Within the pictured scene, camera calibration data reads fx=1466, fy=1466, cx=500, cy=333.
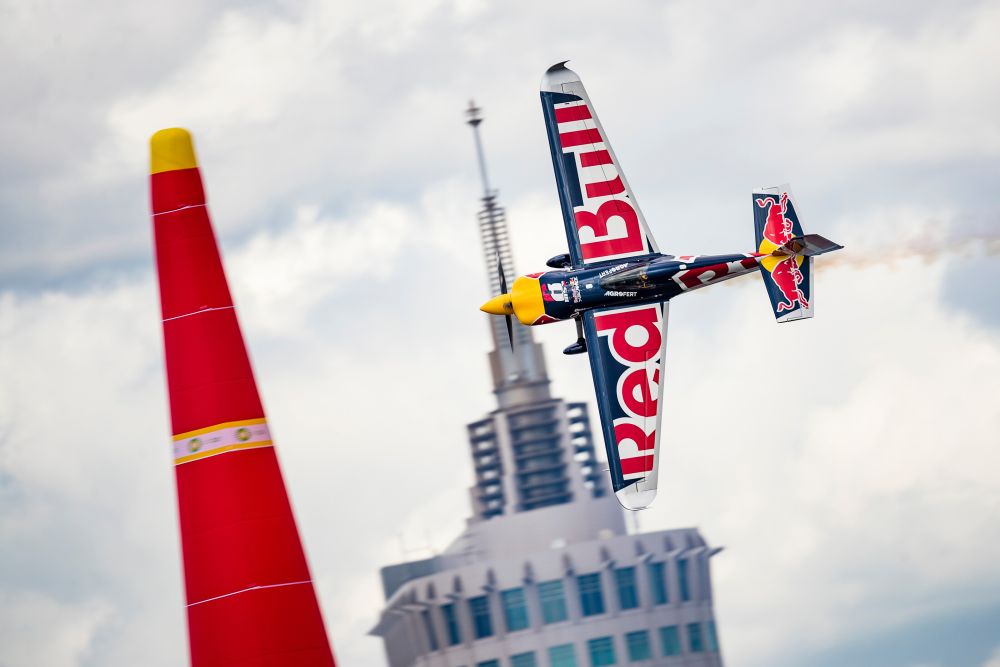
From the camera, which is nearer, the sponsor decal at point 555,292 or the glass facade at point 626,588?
the sponsor decal at point 555,292

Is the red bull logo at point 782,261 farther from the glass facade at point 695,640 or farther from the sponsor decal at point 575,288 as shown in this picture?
the glass facade at point 695,640

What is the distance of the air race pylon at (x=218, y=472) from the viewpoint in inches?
987

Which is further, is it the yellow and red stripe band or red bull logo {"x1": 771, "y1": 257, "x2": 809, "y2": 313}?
red bull logo {"x1": 771, "y1": 257, "x2": 809, "y2": 313}

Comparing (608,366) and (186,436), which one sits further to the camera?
(608,366)

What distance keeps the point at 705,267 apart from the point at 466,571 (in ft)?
487

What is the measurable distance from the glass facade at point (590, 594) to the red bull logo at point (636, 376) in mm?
140592

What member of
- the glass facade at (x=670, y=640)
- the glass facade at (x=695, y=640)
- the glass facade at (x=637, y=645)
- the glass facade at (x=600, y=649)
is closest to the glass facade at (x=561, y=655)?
the glass facade at (x=600, y=649)

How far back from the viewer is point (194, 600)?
25.2 meters

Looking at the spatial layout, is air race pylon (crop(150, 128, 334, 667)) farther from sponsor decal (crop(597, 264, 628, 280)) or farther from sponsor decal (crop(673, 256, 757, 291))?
sponsor decal (crop(673, 256, 757, 291))

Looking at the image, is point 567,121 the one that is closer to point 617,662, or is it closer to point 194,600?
point 194,600

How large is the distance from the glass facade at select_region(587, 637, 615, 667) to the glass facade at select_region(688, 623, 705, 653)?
1062 centimetres

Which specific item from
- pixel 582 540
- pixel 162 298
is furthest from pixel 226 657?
pixel 582 540

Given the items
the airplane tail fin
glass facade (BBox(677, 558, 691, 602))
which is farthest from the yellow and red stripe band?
glass facade (BBox(677, 558, 691, 602))

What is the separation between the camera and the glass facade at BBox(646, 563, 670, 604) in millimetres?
175125
